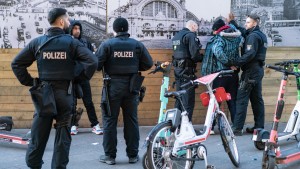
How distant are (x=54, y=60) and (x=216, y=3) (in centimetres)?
455

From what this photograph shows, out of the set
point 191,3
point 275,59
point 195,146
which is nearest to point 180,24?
point 191,3

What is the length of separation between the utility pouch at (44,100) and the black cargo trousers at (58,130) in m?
0.08

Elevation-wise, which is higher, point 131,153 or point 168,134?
point 168,134

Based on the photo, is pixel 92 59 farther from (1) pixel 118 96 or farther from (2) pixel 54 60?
(1) pixel 118 96

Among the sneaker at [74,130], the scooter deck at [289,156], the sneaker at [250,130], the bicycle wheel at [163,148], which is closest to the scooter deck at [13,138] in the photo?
the sneaker at [74,130]

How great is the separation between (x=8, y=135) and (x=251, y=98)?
4052 mm

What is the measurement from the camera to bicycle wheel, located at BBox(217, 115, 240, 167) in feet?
18.3

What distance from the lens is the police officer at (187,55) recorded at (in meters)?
7.34

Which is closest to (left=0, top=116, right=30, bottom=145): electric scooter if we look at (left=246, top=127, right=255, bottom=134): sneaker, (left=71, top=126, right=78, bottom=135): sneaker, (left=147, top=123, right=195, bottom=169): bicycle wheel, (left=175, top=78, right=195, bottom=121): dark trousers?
(left=71, top=126, right=78, bottom=135): sneaker

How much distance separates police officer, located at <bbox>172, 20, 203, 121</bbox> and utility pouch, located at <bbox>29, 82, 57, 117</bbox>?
3.25 metres

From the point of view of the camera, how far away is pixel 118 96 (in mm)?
5742

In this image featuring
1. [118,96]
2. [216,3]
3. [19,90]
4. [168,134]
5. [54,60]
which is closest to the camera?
[54,60]

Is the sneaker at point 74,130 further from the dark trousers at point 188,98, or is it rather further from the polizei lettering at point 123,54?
the polizei lettering at point 123,54

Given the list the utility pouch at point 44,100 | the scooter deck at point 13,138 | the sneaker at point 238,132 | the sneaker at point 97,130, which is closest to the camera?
the utility pouch at point 44,100
